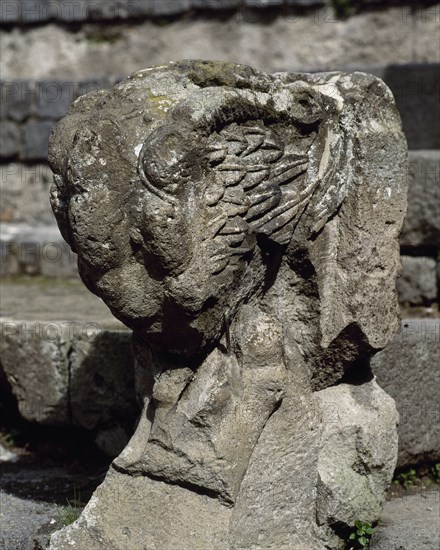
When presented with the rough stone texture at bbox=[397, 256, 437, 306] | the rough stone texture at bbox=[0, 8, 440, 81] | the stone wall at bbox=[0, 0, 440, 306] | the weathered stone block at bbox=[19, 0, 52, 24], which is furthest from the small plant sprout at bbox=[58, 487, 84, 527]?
the weathered stone block at bbox=[19, 0, 52, 24]

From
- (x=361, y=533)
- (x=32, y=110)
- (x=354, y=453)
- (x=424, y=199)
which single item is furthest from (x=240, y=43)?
(x=361, y=533)

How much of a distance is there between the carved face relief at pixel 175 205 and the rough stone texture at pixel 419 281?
2253mm

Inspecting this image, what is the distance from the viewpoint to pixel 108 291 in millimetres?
3094

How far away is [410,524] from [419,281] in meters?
1.81

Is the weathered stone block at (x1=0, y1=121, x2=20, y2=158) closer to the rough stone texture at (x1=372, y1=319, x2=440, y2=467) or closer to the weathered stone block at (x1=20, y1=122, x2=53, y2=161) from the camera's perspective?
the weathered stone block at (x1=20, y1=122, x2=53, y2=161)

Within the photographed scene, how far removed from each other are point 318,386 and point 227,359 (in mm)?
421

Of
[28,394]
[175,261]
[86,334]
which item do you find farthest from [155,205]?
[28,394]

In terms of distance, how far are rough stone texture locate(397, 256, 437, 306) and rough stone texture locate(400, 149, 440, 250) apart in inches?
4.3

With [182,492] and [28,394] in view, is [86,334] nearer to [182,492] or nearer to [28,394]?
[28,394]

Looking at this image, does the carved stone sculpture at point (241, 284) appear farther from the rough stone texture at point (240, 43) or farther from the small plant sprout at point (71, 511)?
the rough stone texture at point (240, 43)

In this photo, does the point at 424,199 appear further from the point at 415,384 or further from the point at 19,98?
the point at 19,98

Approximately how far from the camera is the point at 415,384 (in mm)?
4168

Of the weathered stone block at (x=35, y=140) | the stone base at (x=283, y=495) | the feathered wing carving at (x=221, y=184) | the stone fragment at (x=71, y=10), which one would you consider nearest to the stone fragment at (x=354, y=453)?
the stone base at (x=283, y=495)

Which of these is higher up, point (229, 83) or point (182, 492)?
point (229, 83)
